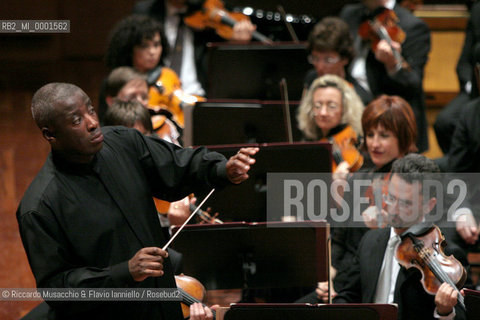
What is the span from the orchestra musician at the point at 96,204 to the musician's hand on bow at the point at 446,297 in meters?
0.63

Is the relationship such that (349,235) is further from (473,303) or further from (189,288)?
(473,303)

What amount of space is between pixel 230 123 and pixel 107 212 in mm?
1327

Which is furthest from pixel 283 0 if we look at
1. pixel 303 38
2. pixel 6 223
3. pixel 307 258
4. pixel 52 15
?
pixel 307 258

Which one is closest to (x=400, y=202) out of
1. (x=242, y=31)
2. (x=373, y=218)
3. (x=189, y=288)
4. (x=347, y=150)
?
(x=373, y=218)

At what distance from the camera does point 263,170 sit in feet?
8.82

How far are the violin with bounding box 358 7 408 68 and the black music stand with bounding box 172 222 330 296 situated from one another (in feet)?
5.23

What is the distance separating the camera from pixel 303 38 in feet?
14.6

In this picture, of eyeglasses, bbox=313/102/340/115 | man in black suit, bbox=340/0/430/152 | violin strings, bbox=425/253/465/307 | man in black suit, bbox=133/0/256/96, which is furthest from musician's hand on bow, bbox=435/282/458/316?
man in black suit, bbox=133/0/256/96

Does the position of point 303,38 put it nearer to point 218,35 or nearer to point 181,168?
point 218,35

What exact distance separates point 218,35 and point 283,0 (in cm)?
93

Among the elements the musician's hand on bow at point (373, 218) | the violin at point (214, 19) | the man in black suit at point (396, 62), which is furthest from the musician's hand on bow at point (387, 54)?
the musician's hand on bow at point (373, 218)

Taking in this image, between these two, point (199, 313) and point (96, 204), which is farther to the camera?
point (199, 313)

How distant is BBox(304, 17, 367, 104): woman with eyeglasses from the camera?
12.0ft

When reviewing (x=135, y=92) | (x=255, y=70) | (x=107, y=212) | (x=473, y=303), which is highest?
(x=255, y=70)
